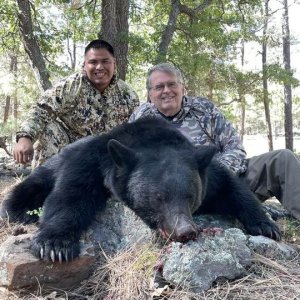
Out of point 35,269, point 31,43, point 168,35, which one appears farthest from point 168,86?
point 168,35

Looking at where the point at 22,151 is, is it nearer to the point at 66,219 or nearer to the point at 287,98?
the point at 66,219

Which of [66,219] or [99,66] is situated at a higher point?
[99,66]

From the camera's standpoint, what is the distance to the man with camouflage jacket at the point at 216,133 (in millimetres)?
3771

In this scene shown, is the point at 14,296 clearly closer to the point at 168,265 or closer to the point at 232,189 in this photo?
the point at 168,265

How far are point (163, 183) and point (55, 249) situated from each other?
724mm

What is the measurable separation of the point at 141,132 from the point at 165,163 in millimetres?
540

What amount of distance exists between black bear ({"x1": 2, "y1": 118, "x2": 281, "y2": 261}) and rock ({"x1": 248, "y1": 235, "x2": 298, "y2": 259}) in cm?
22

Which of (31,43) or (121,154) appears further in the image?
(31,43)

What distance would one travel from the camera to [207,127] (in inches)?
163

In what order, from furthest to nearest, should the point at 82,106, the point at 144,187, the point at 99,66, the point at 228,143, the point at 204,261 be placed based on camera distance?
1. the point at 82,106
2. the point at 99,66
3. the point at 228,143
4. the point at 144,187
5. the point at 204,261

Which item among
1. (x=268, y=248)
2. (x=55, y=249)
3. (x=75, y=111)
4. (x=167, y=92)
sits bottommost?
(x=268, y=248)

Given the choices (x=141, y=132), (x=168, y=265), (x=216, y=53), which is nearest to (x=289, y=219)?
(x=141, y=132)

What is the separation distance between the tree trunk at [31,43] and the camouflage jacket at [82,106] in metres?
3.03

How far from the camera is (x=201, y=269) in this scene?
2.15m
